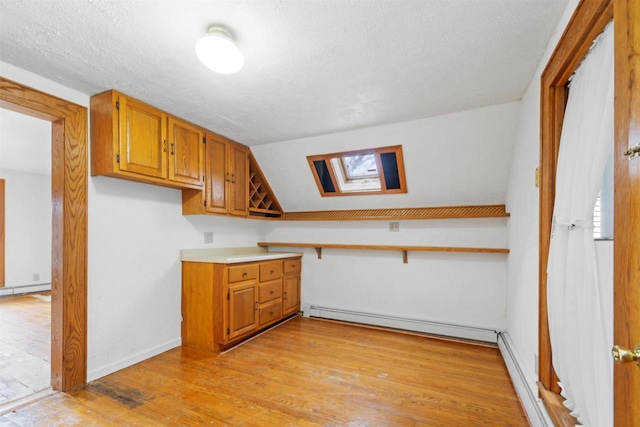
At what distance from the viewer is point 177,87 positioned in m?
2.11

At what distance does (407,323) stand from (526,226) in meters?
1.78

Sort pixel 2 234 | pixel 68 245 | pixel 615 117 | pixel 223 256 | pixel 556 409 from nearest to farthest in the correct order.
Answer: pixel 615 117 < pixel 556 409 < pixel 68 245 < pixel 223 256 < pixel 2 234

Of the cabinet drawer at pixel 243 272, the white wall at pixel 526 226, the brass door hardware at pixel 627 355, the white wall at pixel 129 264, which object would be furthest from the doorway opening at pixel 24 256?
the white wall at pixel 526 226

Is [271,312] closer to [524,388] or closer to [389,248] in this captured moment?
[389,248]

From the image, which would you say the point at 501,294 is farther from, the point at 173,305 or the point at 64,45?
the point at 64,45

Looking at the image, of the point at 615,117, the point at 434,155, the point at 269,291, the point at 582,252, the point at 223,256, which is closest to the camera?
the point at 615,117

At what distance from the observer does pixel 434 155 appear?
2.90m

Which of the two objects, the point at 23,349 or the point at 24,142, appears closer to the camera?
the point at 23,349

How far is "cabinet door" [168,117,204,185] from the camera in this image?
2570 mm

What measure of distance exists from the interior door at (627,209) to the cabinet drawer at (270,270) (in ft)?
9.46

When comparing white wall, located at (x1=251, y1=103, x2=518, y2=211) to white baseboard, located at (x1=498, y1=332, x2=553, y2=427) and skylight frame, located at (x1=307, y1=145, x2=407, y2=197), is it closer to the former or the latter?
skylight frame, located at (x1=307, y1=145, x2=407, y2=197)

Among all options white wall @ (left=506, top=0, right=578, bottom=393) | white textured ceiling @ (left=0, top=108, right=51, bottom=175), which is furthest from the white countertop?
white wall @ (left=506, top=0, right=578, bottom=393)

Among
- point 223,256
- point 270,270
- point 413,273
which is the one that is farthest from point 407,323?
point 223,256

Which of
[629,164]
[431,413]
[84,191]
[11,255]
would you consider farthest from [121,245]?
[11,255]
